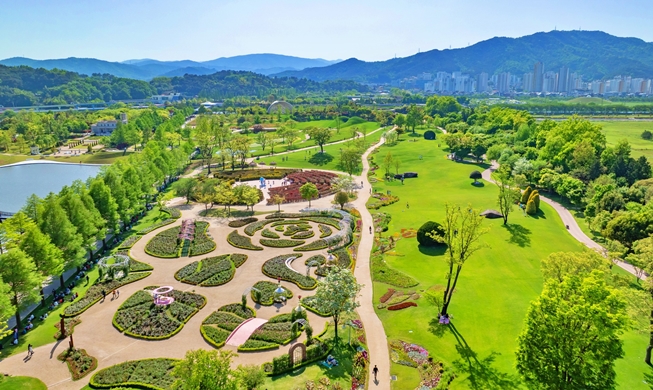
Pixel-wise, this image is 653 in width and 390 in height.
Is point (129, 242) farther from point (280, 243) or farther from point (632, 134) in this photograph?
point (632, 134)

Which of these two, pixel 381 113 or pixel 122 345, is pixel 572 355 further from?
pixel 381 113

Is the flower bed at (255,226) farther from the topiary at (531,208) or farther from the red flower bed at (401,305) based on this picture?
the topiary at (531,208)

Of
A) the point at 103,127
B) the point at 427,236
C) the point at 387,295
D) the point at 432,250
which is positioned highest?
the point at 103,127

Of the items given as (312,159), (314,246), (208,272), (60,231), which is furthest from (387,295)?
(312,159)

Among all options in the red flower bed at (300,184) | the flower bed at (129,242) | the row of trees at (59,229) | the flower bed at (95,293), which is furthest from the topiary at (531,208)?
the row of trees at (59,229)

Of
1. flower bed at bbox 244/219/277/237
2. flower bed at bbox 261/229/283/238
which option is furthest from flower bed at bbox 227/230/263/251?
flower bed at bbox 261/229/283/238

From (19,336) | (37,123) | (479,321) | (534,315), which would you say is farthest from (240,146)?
(37,123)
